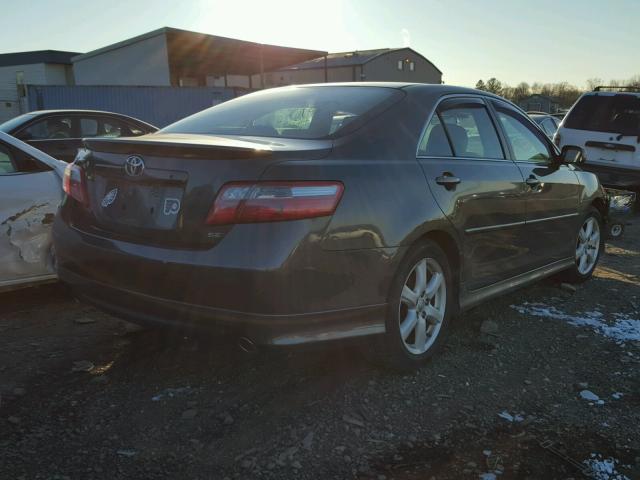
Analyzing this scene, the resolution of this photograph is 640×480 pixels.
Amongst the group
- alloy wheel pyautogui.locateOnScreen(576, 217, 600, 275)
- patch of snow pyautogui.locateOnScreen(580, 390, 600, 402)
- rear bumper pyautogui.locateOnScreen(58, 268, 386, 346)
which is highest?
rear bumper pyautogui.locateOnScreen(58, 268, 386, 346)

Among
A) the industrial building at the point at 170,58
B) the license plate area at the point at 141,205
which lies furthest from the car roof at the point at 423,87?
the industrial building at the point at 170,58

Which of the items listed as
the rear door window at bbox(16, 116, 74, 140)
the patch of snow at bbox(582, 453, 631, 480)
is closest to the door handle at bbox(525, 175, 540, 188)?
the patch of snow at bbox(582, 453, 631, 480)

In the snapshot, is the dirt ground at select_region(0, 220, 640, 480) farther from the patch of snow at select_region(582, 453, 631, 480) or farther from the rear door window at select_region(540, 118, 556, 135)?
the rear door window at select_region(540, 118, 556, 135)

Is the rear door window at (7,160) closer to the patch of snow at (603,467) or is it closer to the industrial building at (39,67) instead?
the patch of snow at (603,467)

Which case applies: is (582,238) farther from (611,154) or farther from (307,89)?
(611,154)

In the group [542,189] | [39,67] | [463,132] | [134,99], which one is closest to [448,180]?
[463,132]

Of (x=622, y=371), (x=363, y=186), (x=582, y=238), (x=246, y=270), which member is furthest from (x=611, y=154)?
(x=246, y=270)

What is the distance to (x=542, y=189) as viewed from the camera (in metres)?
4.34

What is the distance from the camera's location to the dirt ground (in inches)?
96.7

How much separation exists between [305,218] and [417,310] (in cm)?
108

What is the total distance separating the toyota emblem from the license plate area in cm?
5

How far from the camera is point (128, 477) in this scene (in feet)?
7.63

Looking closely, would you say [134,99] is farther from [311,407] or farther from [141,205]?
[311,407]

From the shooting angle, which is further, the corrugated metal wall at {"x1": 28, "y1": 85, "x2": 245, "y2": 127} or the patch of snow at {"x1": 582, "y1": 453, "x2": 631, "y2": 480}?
the corrugated metal wall at {"x1": 28, "y1": 85, "x2": 245, "y2": 127}
